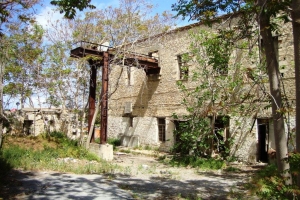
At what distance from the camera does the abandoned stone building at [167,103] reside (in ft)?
40.7

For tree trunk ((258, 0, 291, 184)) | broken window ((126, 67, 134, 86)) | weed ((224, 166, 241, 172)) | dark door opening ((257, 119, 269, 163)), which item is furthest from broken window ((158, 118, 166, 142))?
tree trunk ((258, 0, 291, 184))

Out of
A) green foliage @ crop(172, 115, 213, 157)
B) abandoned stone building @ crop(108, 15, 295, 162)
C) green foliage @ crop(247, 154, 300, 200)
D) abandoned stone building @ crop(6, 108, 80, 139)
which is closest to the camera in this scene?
green foliage @ crop(247, 154, 300, 200)

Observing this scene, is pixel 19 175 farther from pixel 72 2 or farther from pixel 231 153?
pixel 231 153

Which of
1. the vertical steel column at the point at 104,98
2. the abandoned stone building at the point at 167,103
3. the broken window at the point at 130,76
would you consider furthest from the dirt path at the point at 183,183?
the broken window at the point at 130,76

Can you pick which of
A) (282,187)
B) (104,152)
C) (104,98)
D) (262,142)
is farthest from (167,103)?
(282,187)

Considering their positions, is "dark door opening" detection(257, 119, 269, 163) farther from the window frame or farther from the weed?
the window frame

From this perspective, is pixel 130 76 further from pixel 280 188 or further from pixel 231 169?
pixel 280 188

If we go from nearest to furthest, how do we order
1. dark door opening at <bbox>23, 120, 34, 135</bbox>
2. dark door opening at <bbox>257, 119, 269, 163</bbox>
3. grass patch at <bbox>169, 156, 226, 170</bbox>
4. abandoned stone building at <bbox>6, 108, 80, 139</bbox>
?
grass patch at <bbox>169, 156, 226, 170</bbox> → dark door opening at <bbox>257, 119, 269, 163</bbox> → abandoned stone building at <bbox>6, 108, 80, 139</bbox> → dark door opening at <bbox>23, 120, 34, 135</bbox>

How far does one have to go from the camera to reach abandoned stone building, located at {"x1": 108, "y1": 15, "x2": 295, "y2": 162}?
12.4m

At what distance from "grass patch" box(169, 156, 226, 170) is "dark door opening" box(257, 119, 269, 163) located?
2.12 metres

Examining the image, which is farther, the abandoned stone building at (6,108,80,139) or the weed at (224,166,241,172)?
the abandoned stone building at (6,108,80,139)

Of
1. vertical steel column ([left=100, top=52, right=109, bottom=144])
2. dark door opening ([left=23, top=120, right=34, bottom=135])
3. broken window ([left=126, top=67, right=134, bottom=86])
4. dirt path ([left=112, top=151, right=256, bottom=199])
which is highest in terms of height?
broken window ([left=126, top=67, right=134, bottom=86])

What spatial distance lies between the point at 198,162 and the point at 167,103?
5.28 meters

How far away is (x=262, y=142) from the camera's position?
13219 mm
